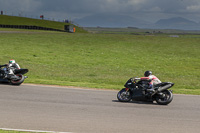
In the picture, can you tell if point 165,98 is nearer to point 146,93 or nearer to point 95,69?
point 146,93

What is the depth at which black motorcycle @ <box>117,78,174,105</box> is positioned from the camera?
1393 centimetres

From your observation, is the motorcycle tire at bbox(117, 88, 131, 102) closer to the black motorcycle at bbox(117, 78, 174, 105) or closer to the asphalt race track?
the black motorcycle at bbox(117, 78, 174, 105)

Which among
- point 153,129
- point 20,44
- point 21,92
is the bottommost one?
point 153,129

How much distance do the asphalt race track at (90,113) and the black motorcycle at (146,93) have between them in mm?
302

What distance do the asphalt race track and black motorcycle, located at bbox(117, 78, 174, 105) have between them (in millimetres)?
302

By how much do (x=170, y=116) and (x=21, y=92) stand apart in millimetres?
8108

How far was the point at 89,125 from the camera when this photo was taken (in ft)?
33.1

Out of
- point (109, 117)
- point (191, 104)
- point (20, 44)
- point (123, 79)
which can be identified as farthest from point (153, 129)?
point (20, 44)

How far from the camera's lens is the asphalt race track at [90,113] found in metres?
9.91

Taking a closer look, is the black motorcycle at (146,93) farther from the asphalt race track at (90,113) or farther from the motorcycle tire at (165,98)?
the asphalt race track at (90,113)

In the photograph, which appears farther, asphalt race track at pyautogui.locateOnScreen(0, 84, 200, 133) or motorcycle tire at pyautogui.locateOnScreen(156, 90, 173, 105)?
motorcycle tire at pyautogui.locateOnScreen(156, 90, 173, 105)

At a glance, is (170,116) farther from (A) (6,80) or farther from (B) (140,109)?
(A) (6,80)

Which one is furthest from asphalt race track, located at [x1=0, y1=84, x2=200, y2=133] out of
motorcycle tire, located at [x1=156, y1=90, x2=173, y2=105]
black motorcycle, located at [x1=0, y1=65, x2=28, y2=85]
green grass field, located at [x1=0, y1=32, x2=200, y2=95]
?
green grass field, located at [x1=0, y1=32, x2=200, y2=95]

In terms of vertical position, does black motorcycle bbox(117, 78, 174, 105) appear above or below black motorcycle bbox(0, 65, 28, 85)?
below
